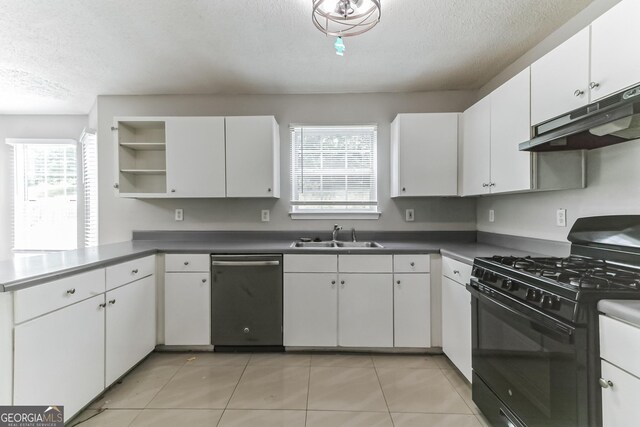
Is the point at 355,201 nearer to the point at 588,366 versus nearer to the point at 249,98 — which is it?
the point at 249,98

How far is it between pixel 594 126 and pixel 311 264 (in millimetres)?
1856

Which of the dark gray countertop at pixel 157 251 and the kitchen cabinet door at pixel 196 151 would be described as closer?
the dark gray countertop at pixel 157 251

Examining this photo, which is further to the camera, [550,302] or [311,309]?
[311,309]

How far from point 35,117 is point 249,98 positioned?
290 cm

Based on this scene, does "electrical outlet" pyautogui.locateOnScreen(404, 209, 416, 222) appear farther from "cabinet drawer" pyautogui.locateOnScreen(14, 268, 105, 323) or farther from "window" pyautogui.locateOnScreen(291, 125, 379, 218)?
"cabinet drawer" pyautogui.locateOnScreen(14, 268, 105, 323)

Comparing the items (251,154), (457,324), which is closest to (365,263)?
(457,324)

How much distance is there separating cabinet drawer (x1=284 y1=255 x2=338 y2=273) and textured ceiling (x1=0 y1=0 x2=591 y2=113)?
1629 millimetres

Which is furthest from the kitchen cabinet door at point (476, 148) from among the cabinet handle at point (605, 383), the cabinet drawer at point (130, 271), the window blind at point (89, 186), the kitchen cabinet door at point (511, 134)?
the window blind at point (89, 186)

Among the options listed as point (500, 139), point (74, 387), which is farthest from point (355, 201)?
point (74, 387)

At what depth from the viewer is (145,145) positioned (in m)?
2.70

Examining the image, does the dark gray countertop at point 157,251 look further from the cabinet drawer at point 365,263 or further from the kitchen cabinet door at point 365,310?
the kitchen cabinet door at point 365,310

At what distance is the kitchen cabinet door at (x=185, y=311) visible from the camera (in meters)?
2.34

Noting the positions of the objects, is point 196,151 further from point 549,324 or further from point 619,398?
point 619,398

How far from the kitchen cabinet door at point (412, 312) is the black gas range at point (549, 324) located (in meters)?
0.60
